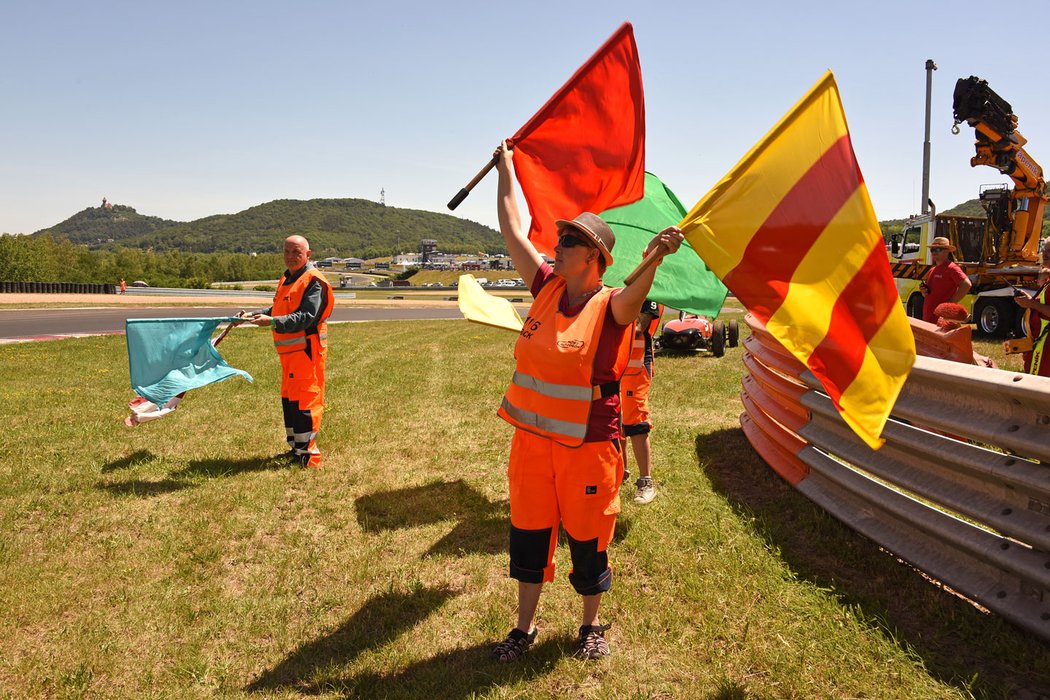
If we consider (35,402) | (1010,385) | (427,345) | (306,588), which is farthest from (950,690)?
(427,345)

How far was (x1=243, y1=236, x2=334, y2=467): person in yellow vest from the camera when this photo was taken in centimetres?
587

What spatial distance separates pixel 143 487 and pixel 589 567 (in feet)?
14.5

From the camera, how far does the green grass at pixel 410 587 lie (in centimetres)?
308

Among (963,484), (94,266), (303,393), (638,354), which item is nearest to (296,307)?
(303,393)

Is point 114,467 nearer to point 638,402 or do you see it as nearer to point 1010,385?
point 638,402

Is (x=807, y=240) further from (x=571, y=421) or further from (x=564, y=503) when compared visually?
(x=564, y=503)

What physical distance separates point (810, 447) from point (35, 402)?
9672 millimetres

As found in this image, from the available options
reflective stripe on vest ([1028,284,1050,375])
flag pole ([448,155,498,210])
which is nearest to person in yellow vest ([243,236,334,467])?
flag pole ([448,155,498,210])

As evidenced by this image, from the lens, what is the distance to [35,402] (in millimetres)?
8812

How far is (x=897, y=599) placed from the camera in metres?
3.56

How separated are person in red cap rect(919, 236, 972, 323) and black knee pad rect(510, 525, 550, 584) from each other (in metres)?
6.48

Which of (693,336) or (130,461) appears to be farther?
(693,336)

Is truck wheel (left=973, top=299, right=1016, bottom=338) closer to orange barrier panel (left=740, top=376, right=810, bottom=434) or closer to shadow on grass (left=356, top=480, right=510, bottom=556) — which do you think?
orange barrier panel (left=740, top=376, right=810, bottom=434)

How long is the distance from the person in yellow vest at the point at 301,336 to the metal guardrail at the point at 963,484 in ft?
14.2
